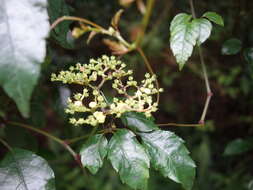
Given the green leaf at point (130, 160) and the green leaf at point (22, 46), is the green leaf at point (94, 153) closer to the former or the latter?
the green leaf at point (130, 160)

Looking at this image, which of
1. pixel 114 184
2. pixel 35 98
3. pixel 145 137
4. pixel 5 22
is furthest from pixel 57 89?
pixel 114 184

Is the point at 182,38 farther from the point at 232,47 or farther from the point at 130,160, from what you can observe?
the point at 232,47

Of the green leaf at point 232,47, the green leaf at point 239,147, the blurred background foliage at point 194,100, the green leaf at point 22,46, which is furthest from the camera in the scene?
the blurred background foliage at point 194,100

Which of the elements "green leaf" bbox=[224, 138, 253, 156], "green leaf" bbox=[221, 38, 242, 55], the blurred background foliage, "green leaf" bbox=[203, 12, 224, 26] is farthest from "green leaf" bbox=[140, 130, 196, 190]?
the blurred background foliage

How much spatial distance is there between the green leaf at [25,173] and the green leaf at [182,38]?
1.27 feet

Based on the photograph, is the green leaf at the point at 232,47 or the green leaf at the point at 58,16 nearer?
the green leaf at the point at 58,16

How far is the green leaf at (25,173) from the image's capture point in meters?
0.77

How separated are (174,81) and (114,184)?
1.04 metres

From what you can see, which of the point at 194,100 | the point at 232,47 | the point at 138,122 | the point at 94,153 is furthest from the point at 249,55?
the point at 194,100

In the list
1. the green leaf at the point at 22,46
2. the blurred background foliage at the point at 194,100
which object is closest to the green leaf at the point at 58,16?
the green leaf at the point at 22,46

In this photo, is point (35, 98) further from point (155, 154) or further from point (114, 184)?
point (114, 184)

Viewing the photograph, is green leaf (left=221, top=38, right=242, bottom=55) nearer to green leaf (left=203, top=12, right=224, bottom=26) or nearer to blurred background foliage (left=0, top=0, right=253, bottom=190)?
green leaf (left=203, top=12, right=224, bottom=26)

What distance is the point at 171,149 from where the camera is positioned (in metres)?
0.79

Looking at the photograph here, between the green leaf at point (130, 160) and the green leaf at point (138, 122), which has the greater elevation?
the green leaf at point (138, 122)
